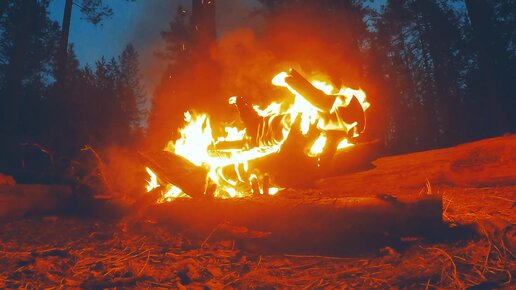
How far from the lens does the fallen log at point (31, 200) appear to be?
4918mm

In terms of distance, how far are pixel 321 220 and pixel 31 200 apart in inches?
183

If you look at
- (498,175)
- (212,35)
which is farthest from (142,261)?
(212,35)

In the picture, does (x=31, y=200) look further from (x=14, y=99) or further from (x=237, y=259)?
(x=14, y=99)

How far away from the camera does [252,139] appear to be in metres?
5.62

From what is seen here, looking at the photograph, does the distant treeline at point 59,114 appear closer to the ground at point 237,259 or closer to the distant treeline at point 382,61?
the distant treeline at point 382,61

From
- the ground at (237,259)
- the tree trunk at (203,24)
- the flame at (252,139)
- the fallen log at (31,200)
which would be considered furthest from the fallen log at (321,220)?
the tree trunk at (203,24)

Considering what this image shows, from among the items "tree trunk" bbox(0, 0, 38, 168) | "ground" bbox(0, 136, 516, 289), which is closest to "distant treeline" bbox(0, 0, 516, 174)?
"tree trunk" bbox(0, 0, 38, 168)

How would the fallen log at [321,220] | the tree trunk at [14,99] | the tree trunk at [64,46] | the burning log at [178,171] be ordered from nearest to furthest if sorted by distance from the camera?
the fallen log at [321,220]
the burning log at [178,171]
the tree trunk at [14,99]
the tree trunk at [64,46]

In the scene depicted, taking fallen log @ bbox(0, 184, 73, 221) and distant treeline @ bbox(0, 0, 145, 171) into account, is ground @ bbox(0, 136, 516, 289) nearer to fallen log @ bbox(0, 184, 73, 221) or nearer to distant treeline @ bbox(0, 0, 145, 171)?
fallen log @ bbox(0, 184, 73, 221)

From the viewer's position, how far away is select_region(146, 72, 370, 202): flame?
16.4ft

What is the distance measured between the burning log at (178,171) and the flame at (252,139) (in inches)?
7.5

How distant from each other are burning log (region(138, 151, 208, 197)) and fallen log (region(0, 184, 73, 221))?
5.62 feet

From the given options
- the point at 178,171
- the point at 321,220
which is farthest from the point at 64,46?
the point at 321,220

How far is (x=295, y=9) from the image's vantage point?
18.9 metres
